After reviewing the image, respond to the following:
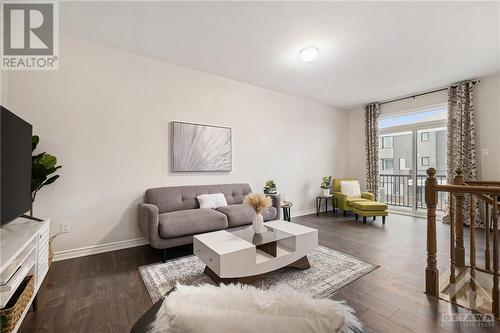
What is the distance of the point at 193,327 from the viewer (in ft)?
1.54

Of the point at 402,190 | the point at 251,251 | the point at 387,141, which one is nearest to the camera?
the point at 251,251

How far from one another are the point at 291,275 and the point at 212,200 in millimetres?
1574

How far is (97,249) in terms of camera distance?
2.74 metres

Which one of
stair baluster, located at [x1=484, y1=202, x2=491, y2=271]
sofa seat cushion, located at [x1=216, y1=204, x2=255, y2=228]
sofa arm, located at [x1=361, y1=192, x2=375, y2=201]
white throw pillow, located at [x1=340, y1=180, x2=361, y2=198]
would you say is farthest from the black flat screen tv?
sofa arm, located at [x1=361, y1=192, x2=375, y2=201]

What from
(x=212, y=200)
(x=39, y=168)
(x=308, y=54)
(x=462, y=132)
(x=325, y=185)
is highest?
(x=308, y=54)

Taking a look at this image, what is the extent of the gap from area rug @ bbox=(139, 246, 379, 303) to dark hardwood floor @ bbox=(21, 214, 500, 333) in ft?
0.28

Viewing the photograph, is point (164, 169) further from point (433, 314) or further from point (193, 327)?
point (433, 314)

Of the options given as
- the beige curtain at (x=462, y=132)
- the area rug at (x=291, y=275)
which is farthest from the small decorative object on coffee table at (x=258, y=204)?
the beige curtain at (x=462, y=132)

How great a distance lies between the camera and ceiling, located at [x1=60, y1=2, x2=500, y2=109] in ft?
7.20

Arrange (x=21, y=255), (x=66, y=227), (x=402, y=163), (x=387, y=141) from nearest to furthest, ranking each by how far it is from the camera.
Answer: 1. (x=21, y=255)
2. (x=66, y=227)
3. (x=402, y=163)
4. (x=387, y=141)

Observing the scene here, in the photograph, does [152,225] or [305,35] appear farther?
[305,35]

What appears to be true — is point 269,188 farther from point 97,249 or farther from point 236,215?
point 97,249

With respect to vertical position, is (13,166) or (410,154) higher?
(410,154)

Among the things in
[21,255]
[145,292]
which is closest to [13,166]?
[21,255]
